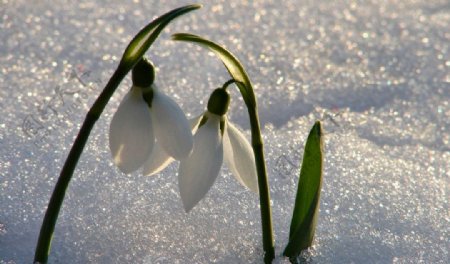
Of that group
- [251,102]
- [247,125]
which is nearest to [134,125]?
[251,102]

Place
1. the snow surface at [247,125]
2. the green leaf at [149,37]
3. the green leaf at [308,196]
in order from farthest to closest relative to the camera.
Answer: the snow surface at [247,125] → the green leaf at [308,196] → the green leaf at [149,37]

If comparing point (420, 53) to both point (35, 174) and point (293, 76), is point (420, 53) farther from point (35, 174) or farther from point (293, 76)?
point (35, 174)

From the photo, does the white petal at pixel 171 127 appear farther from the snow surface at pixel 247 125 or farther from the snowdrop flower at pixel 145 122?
the snow surface at pixel 247 125

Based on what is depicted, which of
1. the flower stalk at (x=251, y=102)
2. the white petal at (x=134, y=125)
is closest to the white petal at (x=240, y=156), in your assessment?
the flower stalk at (x=251, y=102)

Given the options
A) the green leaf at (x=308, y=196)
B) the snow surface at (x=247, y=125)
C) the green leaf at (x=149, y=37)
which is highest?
the green leaf at (x=149, y=37)

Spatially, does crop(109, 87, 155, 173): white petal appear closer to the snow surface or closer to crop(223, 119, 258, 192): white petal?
crop(223, 119, 258, 192): white petal
